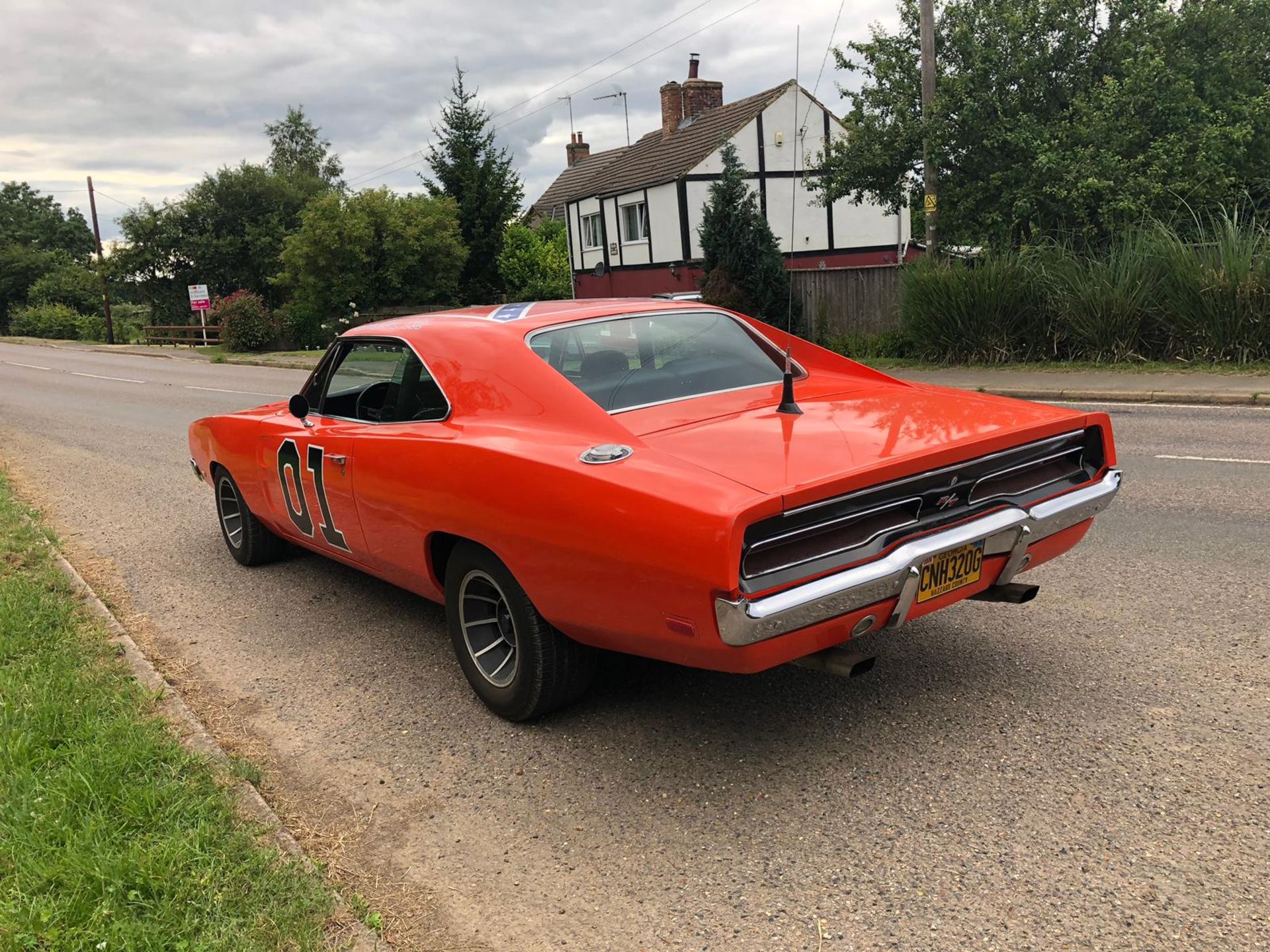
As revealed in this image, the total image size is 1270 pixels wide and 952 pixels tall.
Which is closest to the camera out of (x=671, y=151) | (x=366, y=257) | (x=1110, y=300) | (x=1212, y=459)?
(x=1212, y=459)

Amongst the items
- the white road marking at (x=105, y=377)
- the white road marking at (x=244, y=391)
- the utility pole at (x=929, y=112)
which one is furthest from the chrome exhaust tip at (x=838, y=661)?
the white road marking at (x=105, y=377)

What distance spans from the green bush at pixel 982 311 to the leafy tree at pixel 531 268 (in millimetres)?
23081

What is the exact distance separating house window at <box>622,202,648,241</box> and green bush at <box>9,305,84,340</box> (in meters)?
42.3

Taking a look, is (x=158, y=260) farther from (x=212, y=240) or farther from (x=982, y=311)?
(x=982, y=311)

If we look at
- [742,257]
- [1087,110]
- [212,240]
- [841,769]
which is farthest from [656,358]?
[212,240]

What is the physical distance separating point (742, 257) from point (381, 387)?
16828 millimetres

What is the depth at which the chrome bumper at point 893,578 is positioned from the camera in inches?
112

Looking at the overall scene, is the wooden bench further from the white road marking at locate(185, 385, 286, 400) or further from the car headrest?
the car headrest

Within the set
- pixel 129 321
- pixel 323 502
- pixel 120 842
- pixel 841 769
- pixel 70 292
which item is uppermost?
pixel 70 292

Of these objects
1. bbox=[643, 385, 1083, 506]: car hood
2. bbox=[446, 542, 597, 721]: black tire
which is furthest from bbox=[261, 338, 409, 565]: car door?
bbox=[643, 385, 1083, 506]: car hood

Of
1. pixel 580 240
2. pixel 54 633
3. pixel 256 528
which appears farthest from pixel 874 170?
pixel 580 240

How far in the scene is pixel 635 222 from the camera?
35.4 m

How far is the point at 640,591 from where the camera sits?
3.02m

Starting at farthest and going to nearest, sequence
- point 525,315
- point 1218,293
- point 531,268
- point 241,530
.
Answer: point 531,268 → point 1218,293 → point 241,530 → point 525,315
